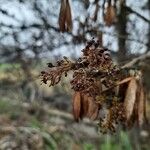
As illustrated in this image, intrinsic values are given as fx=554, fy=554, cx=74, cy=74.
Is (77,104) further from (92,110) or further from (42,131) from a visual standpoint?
(42,131)

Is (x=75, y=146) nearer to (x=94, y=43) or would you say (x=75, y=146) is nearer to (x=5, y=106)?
(x=5, y=106)

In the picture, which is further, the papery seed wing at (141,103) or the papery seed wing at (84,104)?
the papery seed wing at (84,104)

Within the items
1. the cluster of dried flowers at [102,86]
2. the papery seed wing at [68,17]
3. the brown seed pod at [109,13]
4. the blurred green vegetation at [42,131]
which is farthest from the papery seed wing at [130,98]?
the blurred green vegetation at [42,131]

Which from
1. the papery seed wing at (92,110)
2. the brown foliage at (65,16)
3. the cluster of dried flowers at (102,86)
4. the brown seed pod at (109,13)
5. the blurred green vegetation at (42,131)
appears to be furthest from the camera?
the blurred green vegetation at (42,131)

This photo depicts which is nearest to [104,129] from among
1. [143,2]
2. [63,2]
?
[63,2]

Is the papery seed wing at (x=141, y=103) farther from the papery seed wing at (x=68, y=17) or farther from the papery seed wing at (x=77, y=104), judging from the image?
the papery seed wing at (x=68, y=17)

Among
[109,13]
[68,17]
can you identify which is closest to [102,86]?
[68,17]

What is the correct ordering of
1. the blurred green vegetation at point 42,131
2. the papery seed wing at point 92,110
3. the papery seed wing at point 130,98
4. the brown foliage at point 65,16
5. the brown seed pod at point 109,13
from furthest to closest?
the blurred green vegetation at point 42,131 → the brown seed pod at point 109,13 → the brown foliage at point 65,16 → the papery seed wing at point 92,110 → the papery seed wing at point 130,98

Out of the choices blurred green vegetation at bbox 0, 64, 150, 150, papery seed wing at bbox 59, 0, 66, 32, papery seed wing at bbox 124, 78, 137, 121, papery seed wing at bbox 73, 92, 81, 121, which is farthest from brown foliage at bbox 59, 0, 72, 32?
blurred green vegetation at bbox 0, 64, 150, 150
